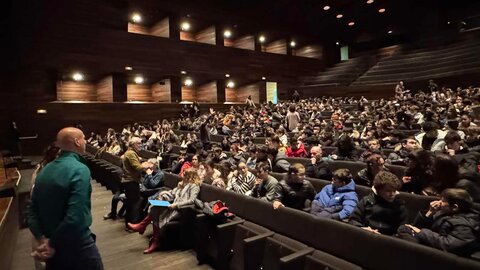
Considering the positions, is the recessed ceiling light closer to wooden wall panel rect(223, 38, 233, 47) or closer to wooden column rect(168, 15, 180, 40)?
wooden column rect(168, 15, 180, 40)

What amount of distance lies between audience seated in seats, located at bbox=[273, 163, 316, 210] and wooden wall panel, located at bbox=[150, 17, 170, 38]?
1435 cm

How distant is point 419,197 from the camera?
292 centimetres

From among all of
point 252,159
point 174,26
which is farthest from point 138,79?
point 252,159

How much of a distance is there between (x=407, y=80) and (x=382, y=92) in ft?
3.91

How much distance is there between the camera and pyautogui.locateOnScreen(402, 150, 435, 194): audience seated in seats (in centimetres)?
307

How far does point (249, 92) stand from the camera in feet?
67.5

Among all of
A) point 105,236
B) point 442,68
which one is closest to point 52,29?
point 105,236

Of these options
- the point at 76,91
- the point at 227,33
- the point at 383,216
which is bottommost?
the point at 383,216

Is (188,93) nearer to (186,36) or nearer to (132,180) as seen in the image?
(186,36)

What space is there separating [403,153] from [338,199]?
6.46 ft

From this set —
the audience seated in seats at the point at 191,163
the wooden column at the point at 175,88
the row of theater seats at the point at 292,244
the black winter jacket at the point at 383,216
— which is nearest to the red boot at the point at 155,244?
the row of theater seats at the point at 292,244

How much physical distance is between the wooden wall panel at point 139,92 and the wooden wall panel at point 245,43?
6400mm

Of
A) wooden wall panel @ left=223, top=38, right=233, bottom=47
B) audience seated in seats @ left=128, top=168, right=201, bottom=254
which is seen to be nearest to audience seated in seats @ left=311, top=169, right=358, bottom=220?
audience seated in seats @ left=128, top=168, right=201, bottom=254

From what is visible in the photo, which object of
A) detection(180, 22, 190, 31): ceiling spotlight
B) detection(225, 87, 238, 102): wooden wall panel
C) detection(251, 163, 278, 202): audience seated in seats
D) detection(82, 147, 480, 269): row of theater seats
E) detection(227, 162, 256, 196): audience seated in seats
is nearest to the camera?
detection(82, 147, 480, 269): row of theater seats
